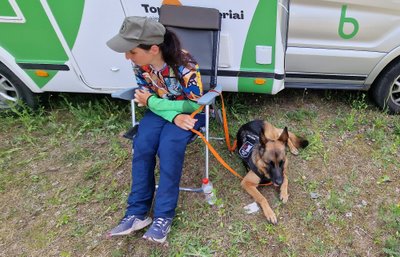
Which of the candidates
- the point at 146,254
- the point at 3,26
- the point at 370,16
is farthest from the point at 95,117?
the point at 370,16

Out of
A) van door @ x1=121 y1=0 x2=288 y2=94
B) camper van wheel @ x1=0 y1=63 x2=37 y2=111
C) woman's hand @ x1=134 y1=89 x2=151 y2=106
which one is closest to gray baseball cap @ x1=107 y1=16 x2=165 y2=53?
woman's hand @ x1=134 y1=89 x2=151 y2=106

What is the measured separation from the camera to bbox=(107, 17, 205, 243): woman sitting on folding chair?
2.57 metres

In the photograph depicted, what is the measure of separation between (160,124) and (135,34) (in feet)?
2.59

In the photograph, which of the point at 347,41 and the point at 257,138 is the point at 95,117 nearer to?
the point at 257,138

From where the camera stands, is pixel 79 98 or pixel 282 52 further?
pixel 79 98

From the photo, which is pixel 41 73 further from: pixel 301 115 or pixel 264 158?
pixel 301 115

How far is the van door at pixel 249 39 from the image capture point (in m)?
3.06

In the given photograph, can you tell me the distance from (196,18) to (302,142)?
1607mm

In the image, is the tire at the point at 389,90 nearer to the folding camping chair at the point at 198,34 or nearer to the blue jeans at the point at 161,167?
the folding camping chair at the point at 198,34

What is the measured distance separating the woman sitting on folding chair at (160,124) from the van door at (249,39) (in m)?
0.68

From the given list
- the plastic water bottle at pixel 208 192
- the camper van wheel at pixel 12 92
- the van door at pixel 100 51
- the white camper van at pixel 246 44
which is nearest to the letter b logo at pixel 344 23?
the white camper van at pixel 246 44

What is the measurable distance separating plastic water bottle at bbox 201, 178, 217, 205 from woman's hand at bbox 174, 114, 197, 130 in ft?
1.69

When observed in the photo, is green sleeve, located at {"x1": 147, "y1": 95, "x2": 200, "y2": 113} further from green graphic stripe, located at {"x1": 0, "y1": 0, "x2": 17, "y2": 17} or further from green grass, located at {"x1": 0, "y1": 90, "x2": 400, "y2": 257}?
green graphic stripe, located at {"x1": 0, "y1": 0, "x2": 17, "y2": 17}

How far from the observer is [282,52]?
324cm
